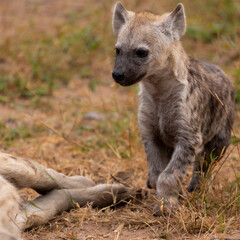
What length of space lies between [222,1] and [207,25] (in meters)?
0.68

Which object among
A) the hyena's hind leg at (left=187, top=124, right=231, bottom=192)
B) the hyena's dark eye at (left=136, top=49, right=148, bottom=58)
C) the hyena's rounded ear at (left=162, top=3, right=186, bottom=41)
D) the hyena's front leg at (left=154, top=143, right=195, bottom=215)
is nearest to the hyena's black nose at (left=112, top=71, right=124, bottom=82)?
the hyena's dark eye at (left=136, top=49, right=148, bottom=58)

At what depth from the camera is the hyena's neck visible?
3988 millimetres

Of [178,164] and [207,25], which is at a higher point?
[207,25]

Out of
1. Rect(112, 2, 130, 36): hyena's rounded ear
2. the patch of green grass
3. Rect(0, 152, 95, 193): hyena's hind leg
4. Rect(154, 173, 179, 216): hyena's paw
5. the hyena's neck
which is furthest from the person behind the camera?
the patch of green grass

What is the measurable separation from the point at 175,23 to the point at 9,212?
1.94 m

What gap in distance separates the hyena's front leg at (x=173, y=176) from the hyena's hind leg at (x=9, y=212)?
1.00m

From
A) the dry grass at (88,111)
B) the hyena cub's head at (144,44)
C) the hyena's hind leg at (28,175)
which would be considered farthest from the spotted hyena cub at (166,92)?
the hyena's hind leg at (28,175)

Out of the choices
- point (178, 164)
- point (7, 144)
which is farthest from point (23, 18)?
point (178, 164)

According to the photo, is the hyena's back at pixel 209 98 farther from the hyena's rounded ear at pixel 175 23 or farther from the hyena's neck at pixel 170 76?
the hyena's rounded ear at pixel 175 23

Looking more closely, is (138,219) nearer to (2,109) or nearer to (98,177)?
(98,177)

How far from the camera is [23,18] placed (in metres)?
8.56

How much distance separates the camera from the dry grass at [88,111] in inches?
139

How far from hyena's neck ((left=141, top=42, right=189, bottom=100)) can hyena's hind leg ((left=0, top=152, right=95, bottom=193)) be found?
97cm

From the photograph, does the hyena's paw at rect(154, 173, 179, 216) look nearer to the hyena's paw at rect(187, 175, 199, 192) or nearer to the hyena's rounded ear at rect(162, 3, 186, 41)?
the hyena's paw at rect(187, 175, 199, 192)
